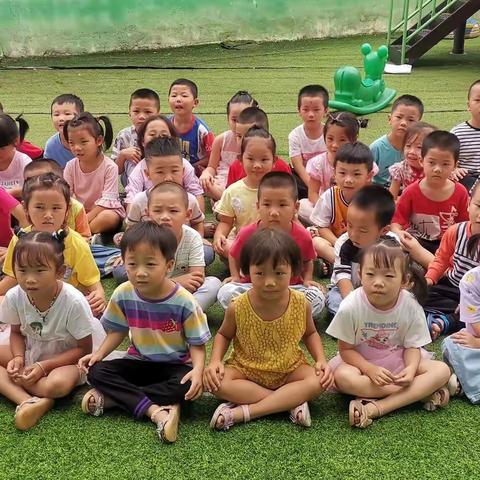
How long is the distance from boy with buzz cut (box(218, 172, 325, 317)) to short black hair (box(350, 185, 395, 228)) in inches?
10.9

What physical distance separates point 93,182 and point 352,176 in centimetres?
151

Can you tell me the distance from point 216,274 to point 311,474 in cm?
158

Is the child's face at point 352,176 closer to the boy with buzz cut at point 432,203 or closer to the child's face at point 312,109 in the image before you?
the boy with buzz cut at point 432,203

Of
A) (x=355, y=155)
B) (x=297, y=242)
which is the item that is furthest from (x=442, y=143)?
(x=297, y=242)

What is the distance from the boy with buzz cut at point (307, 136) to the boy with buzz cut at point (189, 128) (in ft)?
1.97

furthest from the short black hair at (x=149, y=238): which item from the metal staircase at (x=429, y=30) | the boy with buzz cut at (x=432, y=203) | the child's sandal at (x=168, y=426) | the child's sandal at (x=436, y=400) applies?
the metal staircase at (x=429, y=30)

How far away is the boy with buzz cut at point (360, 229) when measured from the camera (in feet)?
8.74

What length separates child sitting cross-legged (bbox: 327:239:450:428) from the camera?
214 cm

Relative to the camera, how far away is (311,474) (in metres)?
1.91

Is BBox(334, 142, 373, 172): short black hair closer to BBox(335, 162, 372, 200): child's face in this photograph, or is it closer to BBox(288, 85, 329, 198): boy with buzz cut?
BBox(335, 162, 372, 200): child's face

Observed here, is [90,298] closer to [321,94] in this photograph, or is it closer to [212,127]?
[321,94]

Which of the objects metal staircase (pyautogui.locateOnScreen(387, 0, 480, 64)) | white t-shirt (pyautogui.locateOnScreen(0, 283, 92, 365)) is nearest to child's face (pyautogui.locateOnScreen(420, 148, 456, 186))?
white t-shirt (pyautogui.locateOnScreen(0, 283, 92, 365))

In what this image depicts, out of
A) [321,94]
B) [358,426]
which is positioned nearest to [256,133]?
[321,94]

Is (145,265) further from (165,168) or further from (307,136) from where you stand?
(307,136)
